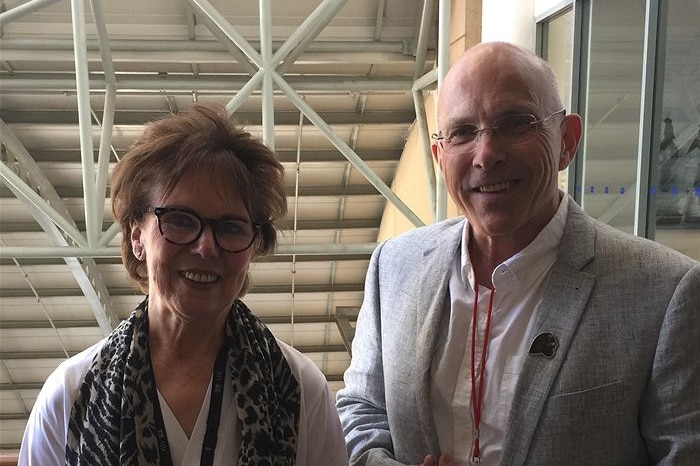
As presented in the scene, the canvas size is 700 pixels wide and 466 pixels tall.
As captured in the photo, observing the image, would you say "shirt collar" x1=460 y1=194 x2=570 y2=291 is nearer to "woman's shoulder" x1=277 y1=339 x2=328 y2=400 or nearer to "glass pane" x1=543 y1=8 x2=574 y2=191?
"woman's shoulder" x1=277 y1=339 x2=328 y2=400

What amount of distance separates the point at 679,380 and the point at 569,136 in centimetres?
67

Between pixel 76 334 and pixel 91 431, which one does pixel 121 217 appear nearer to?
pixel 91 431

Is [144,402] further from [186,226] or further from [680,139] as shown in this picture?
[680,139]

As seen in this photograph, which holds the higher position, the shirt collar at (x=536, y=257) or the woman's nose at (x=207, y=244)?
the woman's nose at (x=207, y=244)

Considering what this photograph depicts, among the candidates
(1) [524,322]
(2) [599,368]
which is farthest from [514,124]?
(2) [599,368]

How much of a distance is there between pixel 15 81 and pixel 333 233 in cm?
409

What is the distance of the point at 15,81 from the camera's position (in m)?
Result: 6.57

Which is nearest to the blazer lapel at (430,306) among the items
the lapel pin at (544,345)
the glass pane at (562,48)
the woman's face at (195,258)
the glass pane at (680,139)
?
the lapel pin at (544,345)

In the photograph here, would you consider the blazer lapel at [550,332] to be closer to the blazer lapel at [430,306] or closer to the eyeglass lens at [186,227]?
the blazer lapel at [430,306]

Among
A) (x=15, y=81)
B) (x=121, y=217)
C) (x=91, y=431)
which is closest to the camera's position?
(x=91, y=431)

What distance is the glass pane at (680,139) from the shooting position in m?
3.75

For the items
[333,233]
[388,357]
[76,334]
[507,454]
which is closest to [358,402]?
[388,357]

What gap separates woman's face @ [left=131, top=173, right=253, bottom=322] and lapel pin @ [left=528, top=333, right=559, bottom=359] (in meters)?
0.73

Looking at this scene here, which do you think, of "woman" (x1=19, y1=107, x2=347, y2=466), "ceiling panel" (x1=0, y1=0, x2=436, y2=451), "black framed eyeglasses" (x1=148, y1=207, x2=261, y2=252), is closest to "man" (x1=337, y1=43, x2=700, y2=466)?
"woman" (x1=19, y1=107, x2=347, y2=466)
